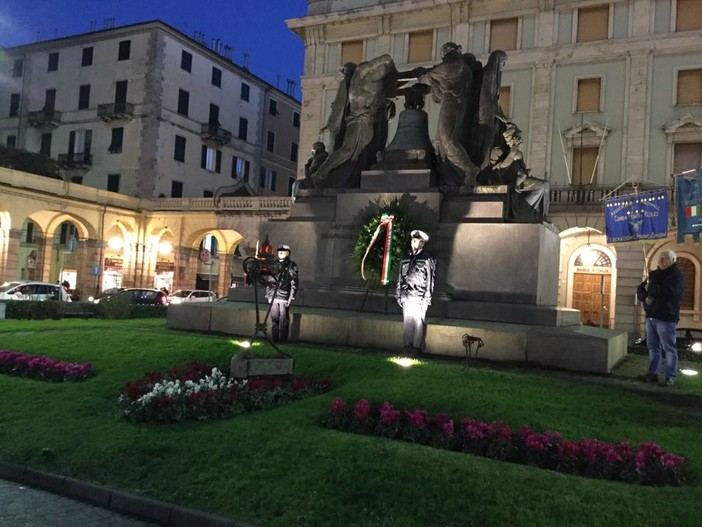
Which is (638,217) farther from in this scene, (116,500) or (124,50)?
(124,50)

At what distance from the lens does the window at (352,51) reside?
40278 millimetres

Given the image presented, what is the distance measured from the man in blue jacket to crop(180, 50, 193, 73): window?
4404 cm

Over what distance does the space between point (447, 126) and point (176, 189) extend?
37173 mm

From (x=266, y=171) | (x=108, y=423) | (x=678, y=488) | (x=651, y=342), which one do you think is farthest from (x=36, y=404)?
(x=266, y=171)

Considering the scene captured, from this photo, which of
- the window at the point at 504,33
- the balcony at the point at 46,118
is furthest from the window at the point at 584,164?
the balcony at the point at 46,118

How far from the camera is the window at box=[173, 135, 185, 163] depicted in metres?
46.5

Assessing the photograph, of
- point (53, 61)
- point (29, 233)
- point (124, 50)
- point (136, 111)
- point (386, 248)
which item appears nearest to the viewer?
point (386, 248)

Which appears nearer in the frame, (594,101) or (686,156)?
(686,156)

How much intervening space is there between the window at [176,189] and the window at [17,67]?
55.5 feet

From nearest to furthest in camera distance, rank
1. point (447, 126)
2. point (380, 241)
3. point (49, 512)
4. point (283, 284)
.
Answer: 1. point (49, 512)
2. point (283, 284)
3. point (380, 241)
4. point (447, 126)

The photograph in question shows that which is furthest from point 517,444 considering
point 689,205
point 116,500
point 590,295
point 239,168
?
point 239,168

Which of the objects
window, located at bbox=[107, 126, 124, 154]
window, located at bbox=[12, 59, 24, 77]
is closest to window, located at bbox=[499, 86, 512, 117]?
window, located at bbox=[107, 126, 124, 154]

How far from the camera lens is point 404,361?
27.5 feet

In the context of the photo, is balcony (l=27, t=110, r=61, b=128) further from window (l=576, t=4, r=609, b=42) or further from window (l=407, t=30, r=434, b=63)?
window (l=576, t=4, r=609, b=42)
